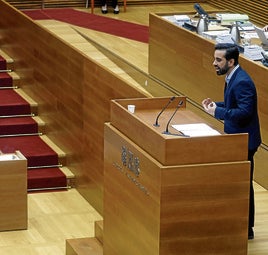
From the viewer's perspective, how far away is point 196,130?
4.21 metres

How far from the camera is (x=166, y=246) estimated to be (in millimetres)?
4062

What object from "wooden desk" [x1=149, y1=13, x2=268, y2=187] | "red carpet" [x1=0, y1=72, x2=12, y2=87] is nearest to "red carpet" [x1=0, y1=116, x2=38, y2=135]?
"red carpet" [x1=0, y1=72, x2=12, y2=87]

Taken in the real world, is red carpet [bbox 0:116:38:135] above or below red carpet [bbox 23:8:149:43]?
below

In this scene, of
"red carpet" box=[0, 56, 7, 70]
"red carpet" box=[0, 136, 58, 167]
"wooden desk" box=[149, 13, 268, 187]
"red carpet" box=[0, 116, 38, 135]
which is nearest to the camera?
"wooden desk" box=[149, 13, 268, 187]

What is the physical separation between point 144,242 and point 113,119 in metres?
0.66

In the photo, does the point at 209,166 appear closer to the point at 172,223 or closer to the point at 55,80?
the point at 172,223

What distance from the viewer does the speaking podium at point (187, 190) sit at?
Answer: 4004 millimetres

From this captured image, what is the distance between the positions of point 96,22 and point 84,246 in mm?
4862

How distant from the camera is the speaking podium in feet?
13.1

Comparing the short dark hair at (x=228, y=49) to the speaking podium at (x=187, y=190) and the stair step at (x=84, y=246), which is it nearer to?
the speaking podium at (x=187, y=190)

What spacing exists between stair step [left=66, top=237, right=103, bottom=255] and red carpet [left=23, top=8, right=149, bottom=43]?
395cm

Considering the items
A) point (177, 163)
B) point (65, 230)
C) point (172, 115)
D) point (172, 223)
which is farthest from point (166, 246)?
point (65, 230)

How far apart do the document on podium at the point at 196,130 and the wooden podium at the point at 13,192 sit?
1.90 meters

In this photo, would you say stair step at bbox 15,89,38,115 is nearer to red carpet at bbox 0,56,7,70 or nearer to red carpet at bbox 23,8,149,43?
red carpet at bbox 0,56,7,70
